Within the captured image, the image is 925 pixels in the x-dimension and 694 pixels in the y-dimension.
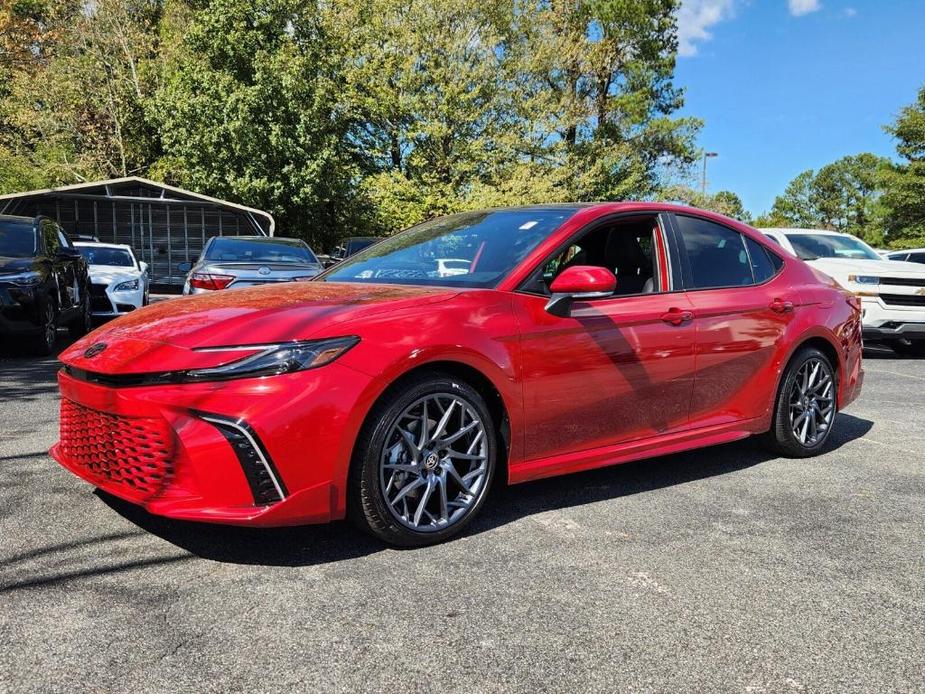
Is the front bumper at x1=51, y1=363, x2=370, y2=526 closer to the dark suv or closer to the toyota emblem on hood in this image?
the toyota emblem on hood

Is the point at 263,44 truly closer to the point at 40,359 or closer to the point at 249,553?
the point at 40,359

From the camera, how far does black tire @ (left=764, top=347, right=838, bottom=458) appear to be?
485 centimetres

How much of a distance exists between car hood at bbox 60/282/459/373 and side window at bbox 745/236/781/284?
2268mm

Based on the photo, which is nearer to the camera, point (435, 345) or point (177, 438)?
point (177, 438)

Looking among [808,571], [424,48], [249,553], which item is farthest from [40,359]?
[424,48]

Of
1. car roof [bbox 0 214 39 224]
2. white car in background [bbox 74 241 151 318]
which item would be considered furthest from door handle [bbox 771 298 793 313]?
white car in background [bbox 74 241 151 318]

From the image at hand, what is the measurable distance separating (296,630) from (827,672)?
5.43 ft

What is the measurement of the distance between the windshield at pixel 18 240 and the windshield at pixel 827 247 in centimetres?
1001

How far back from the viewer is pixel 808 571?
3.17m

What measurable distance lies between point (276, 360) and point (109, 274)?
10751mm

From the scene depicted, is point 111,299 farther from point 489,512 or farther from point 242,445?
point 242,445

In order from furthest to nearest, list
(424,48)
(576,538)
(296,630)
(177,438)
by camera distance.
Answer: (424,48) < (576,538) < (177,438) < (296,630)

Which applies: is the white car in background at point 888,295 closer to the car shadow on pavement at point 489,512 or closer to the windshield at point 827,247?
the windshield at point 827,247

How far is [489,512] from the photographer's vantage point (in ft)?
12.6
